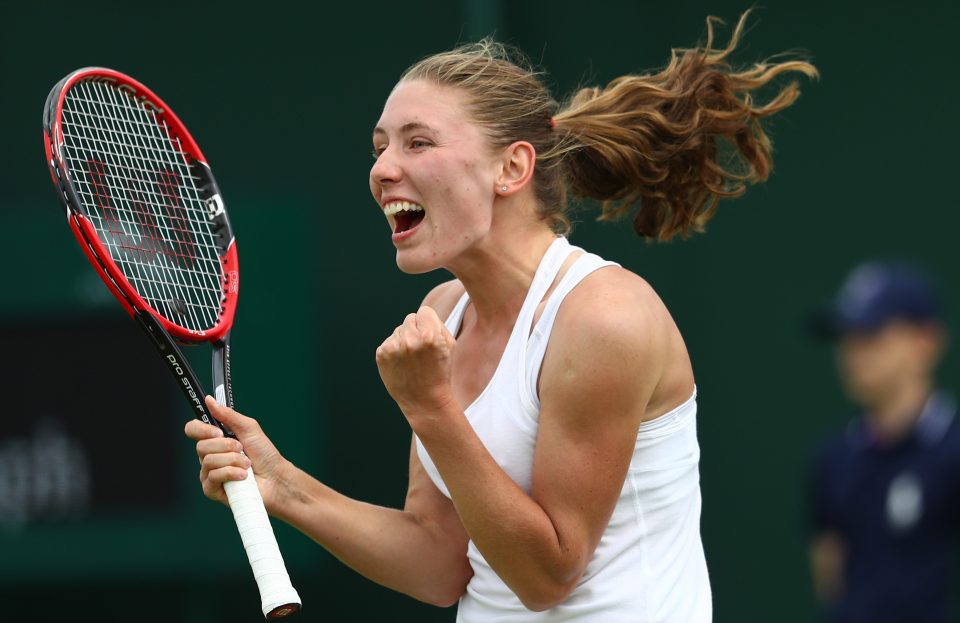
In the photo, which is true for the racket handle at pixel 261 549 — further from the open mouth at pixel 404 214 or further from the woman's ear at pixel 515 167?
the woman's ear at pixel 515 167

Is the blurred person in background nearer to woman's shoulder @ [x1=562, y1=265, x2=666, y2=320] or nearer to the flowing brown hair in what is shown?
the flowing brown hair

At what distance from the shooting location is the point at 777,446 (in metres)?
4.51

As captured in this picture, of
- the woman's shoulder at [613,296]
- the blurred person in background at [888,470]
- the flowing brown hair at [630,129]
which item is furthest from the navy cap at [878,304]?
the woman's shoulder at [613,296]

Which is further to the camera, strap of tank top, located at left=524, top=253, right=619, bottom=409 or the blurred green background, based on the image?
the blurred green background

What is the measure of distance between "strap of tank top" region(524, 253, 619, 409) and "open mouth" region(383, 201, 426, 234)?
0.24 meters

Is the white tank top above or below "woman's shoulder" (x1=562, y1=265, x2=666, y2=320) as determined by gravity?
below

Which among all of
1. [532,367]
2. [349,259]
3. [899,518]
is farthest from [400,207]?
[349,259]

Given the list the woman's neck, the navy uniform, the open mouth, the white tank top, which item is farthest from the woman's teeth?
the navy uniform

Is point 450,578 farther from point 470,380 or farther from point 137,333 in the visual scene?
point 137,333

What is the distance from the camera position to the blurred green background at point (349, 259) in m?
4.26

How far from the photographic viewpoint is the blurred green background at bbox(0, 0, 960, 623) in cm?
Result: 426

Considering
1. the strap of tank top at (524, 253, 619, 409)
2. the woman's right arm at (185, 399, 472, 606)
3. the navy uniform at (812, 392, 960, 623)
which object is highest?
the strap of tank top at (524, 253, 619, 409)

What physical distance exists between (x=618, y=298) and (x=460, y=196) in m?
0.29

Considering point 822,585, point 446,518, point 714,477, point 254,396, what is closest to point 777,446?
point 714,477
